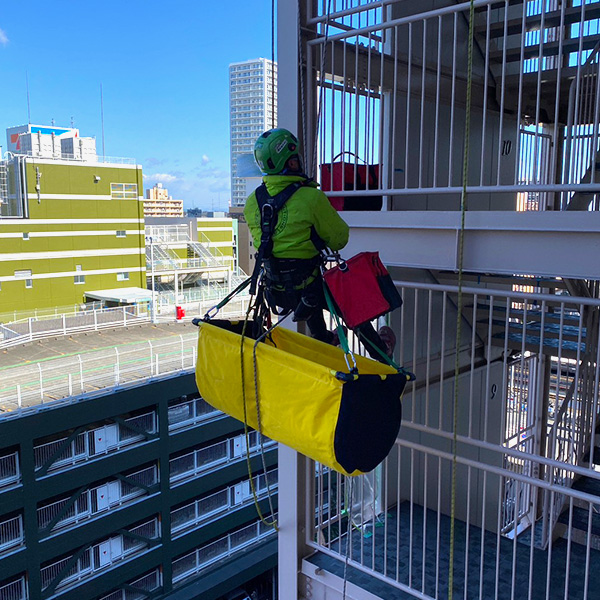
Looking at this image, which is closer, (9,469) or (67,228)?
(9,469)

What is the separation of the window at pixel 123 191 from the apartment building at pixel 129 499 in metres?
11.1

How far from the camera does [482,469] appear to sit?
110 inches

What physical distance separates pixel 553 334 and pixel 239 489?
30.9 ft

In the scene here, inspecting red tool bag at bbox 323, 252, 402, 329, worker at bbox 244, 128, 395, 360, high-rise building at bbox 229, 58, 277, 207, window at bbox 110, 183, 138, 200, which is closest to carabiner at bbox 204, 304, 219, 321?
worker at bbox 244, 128, 395, 360

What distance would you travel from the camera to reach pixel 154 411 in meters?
11.0

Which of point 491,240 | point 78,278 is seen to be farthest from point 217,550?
point 78,278

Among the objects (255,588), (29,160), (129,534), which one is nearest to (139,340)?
(129,534)

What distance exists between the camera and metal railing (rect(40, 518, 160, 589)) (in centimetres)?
949

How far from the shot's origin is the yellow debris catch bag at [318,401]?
1.80m

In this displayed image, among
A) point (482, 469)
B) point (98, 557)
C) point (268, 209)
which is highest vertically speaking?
point (268, 209)

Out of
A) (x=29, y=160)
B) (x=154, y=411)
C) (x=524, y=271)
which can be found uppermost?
(x=29, y=160)

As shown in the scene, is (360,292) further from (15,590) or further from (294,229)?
(15,590)

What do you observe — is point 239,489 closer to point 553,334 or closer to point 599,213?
point 553,334

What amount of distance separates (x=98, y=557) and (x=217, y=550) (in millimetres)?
2658
